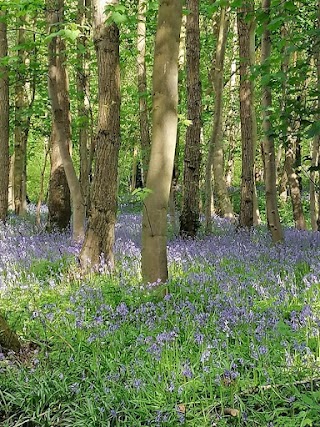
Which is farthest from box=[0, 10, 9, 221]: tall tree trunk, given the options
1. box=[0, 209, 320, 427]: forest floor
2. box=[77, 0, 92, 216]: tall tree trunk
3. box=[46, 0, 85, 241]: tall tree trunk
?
box=[0, 209, 320, 427]: forest floor

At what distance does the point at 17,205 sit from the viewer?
19234 mm

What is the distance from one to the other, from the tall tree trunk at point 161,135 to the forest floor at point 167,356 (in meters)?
0.42

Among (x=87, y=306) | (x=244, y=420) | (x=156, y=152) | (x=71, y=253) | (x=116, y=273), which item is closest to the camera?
(x=244, y=420)

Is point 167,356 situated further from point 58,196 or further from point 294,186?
point 294,186

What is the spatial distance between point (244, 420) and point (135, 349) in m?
1.27

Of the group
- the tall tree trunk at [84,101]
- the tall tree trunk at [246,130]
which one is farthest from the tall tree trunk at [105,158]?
the tall tree trunk at [246,130]

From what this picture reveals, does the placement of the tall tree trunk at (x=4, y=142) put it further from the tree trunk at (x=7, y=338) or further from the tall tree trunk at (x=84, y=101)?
the tree trunk at (x=7, y=338)

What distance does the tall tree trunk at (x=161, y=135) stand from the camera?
5562mm

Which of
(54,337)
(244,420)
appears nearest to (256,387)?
(244,420)

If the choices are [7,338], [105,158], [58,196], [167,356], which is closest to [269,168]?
[105,158]

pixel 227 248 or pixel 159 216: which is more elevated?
pixel 159 216

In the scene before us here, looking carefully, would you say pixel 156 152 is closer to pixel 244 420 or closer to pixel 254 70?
pixel 254 70

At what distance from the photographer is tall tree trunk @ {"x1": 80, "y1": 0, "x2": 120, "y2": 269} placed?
6949 millimetres

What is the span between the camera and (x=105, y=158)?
7066 mm
